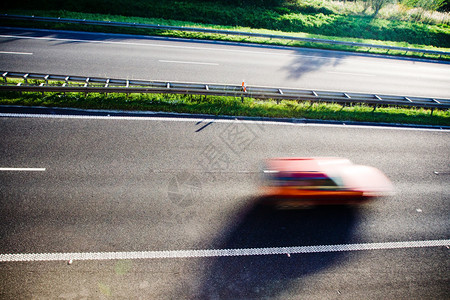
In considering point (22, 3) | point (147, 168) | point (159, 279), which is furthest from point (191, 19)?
point (159, 279)

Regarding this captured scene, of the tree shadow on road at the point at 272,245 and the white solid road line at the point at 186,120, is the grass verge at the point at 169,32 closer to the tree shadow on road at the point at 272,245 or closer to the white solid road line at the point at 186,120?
the white solid road line at the point at 186,120

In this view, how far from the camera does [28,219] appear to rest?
19.1 ft

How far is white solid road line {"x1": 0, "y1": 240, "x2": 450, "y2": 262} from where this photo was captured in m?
5.27

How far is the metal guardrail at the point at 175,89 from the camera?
32.0 ft

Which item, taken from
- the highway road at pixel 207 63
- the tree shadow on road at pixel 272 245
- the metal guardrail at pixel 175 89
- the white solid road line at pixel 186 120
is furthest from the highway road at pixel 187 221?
the highway road at pixel 207 63

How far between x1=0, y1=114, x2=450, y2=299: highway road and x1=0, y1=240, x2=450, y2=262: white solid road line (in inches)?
1.4

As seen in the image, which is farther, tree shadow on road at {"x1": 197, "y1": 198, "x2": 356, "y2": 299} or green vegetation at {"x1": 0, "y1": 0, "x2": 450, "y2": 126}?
green vegetation at {"x1": 0, "y1": 0, "x2": 450, "y2": 126}

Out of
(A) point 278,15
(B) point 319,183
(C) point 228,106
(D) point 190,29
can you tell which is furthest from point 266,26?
(B) point 319,183

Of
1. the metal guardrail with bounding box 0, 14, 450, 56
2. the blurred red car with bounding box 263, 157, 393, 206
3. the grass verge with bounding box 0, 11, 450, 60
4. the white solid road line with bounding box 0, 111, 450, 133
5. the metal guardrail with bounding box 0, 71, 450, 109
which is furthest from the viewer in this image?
the grass verge with bounding box 0, 11, 450, 60

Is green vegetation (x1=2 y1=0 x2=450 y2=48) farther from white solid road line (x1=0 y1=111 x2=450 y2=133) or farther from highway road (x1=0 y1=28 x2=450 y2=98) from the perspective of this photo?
white solid road line (x1=0 y1=111 x2=450 y2=133)

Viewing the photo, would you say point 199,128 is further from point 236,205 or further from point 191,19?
point 191,19

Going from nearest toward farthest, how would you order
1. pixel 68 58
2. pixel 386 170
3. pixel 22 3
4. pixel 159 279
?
pixel 159 279 → pixel 386 170 → pixel 68 58 → pixel 22 3

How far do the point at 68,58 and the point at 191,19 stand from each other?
33.4 ft

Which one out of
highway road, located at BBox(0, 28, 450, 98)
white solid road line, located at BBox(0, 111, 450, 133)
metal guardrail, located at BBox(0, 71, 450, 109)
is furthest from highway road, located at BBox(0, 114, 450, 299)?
highway road, located at BBox(0, 28, 450, 98)
